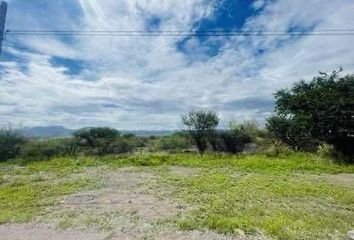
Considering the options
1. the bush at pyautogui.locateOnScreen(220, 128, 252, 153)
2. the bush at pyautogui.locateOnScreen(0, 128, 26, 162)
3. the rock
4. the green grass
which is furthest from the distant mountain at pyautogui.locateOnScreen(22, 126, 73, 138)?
the rock

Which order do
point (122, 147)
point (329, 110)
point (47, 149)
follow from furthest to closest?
point (122, 147) < point (47, 149) < point (329, 110)

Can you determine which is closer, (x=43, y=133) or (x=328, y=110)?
(x=328, y=110)

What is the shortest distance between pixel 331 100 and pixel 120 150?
13.3 meters

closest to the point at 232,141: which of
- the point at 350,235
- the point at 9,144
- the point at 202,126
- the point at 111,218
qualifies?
the point at 202,126

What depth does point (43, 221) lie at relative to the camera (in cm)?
682

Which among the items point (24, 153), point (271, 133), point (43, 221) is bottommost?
point (43, 221)

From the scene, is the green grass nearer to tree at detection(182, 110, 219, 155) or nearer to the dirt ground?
the dirt ground

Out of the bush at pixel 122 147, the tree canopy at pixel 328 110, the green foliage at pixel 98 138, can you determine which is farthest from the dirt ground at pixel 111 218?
the green foliage at pixel 98 138

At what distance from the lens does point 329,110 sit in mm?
17266

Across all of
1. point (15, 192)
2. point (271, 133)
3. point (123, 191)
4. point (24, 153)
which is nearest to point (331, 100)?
point (271, 133)

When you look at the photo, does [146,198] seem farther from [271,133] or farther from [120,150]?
[271,133]

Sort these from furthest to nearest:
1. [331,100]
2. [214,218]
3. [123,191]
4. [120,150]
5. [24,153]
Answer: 1. [120,150]
2. [24,153]
3. [331,100]
4. [123,191]
5. [214,218]

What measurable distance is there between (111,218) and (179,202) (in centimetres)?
178

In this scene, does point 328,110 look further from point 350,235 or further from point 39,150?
point 39,150
